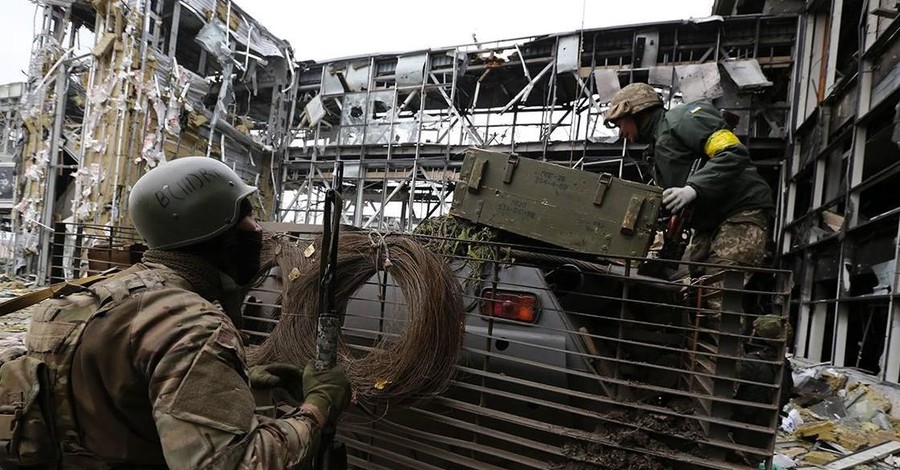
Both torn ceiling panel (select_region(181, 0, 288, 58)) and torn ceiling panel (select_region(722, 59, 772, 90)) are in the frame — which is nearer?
torn ceiling panel (select_region(722, 59, 772, 90))

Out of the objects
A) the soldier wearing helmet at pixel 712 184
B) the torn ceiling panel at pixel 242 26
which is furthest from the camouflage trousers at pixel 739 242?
the torn ceiling panel at pixel 242 26

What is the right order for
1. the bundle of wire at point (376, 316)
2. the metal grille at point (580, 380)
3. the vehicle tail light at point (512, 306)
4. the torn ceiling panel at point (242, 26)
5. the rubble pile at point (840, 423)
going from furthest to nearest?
the torn ceiling panel at point (242, 26) < the rubble pile at point (840, 423) < the vehicle tail light at point (512, 306) < the bundle of wire at point (376, 316) < the metal grille at point (580, 380)

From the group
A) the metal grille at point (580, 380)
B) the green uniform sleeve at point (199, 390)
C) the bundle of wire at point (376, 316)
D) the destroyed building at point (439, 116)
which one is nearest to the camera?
the green uniform sleeve at point (199, 390)

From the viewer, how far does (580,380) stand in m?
A: 2.29

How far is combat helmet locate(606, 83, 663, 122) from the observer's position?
128 inches

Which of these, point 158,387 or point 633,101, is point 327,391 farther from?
point 633,101

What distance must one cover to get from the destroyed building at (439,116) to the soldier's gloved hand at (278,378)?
112 inches

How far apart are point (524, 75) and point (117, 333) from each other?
43.6 ft

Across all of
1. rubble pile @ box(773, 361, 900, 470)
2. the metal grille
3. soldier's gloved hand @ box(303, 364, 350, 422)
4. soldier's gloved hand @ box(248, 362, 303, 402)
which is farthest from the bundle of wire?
rubble pile @ box(773, 361, 900, 470)

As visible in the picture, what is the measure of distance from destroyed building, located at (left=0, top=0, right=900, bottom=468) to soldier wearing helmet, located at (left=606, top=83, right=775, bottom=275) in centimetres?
256

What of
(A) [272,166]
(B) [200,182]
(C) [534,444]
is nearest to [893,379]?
(C) [534,444]

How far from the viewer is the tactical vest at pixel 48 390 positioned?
119cm

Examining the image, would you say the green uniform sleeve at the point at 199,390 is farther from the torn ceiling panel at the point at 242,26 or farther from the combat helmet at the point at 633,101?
the torn ceiling panel at the point at 242,26

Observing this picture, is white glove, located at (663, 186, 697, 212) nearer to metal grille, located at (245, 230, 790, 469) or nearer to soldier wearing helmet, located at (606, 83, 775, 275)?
soldier wearing helmet, located at (606, 83, 775, 275)
